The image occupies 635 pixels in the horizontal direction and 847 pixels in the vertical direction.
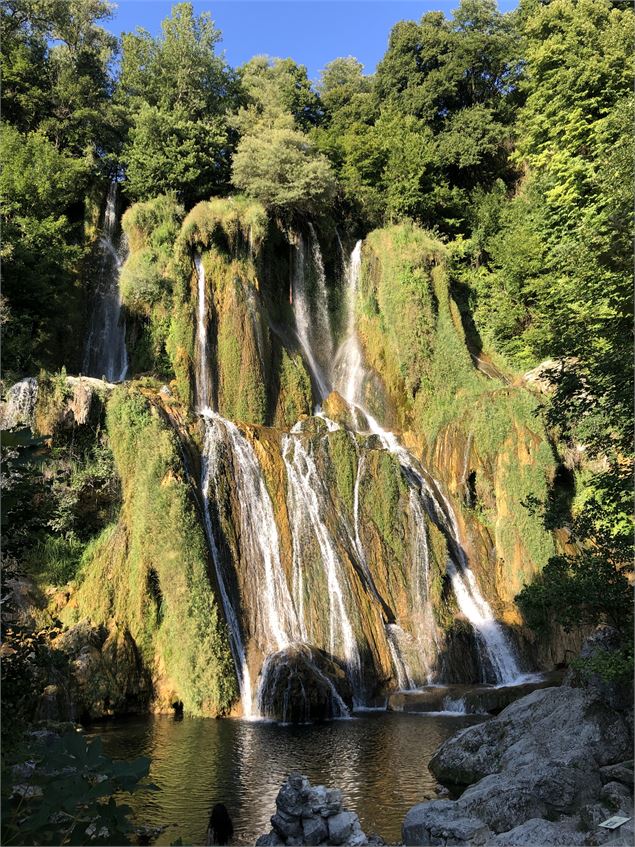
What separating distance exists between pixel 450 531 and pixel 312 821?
1352cm

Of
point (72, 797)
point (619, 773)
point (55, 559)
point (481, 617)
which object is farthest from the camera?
point (481, 617)

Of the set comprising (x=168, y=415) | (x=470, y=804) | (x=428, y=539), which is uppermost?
(x=168, y=415)

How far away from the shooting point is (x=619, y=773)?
7.30 metres

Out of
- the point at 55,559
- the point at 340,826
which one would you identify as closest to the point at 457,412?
the point at 55,559

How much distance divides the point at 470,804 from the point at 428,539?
10.8m

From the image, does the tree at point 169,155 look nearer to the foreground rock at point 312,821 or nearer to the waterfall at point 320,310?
the waterfall at point 320,310

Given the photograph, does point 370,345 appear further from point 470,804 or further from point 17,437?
point 17,437

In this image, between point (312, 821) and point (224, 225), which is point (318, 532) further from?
point (224, 225)

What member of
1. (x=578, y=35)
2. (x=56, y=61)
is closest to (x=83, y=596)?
(x=56, y=61)

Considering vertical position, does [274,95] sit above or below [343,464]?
above

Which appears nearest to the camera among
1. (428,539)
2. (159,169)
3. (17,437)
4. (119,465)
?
(17,437)

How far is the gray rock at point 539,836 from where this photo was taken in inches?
239

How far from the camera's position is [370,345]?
26.0m

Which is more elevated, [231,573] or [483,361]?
[483,361]
